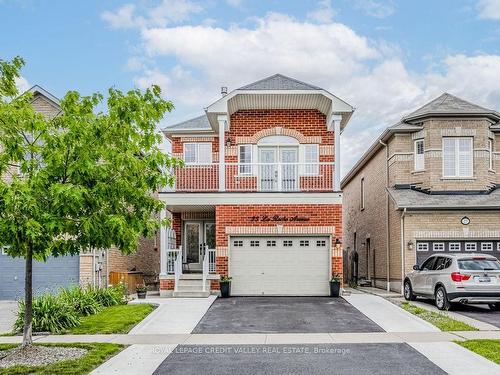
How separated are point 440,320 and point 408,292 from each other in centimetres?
524

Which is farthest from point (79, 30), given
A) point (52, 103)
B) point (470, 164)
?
point (470, 164)

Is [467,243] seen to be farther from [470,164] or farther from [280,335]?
[280,335]

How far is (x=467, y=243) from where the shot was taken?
21234 millimetres

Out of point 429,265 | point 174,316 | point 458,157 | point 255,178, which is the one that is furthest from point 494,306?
point 174,316

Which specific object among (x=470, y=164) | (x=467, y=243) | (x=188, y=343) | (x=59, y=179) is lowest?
(x=188, y=343)

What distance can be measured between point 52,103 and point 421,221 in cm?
1442

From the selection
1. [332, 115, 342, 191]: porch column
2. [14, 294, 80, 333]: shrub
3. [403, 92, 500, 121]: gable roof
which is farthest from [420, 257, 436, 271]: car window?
[14, 294, 80, 333]: shrub

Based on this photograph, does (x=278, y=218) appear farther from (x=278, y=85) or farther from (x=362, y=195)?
(x=362, y=195)

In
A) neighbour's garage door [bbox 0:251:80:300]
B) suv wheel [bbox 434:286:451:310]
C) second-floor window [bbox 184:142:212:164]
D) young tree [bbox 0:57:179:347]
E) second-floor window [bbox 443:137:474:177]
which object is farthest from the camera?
second-floor window [bbox 184:142:212:164]

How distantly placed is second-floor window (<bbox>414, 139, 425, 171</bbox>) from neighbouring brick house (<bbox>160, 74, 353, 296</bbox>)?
131 inches

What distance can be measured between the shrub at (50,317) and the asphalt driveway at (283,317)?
294 cm

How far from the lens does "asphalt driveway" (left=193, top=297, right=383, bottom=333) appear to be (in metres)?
13.2

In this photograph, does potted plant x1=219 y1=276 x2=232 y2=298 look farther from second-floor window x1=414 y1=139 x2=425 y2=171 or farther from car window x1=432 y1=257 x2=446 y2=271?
second-floor window x1=414 y1=139 x2=425 y2=171

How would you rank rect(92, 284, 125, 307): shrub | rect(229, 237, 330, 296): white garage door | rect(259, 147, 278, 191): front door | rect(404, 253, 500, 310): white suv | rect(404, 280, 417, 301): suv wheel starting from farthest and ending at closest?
1. rect(259, 147, 278, 191): front door
2. rect(229, 237, 330, 296): white garage door
3. rect(404, 280, 417, 301): suv wheel
4. rect(92, 284, 125, 307): shrub
5. rect(404, 253, 500, 310): white suv
